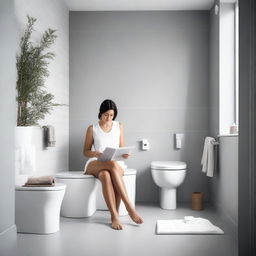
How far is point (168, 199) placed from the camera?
4.69 m

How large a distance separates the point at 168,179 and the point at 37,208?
5.74 ft

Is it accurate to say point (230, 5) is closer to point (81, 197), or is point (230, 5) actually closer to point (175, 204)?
point (175, 204)

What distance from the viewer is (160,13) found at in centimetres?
516

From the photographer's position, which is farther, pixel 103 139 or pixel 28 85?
pixel 103 139

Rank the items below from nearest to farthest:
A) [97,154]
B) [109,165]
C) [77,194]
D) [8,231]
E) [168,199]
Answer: [8,231], [109,165], [77,194], [97,154], [168,199]

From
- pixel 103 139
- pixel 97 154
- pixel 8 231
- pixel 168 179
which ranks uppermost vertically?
pixel 103 139

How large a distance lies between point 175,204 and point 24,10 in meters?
2.70

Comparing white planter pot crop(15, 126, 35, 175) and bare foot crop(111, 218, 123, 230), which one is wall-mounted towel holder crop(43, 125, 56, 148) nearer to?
white planter pot crop(15, 126, 35, 175)

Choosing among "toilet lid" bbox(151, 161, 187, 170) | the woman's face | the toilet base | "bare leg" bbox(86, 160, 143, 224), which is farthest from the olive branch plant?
the toilet base

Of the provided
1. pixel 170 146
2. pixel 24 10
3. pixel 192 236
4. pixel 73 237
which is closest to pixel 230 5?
pixel 170 146

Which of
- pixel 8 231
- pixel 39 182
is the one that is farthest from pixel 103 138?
pixel 8 231

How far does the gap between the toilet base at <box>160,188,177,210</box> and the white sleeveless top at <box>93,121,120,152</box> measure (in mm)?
826

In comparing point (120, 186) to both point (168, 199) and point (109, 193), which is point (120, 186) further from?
point (168, 199)

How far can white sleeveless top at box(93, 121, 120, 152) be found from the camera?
14.7ft
